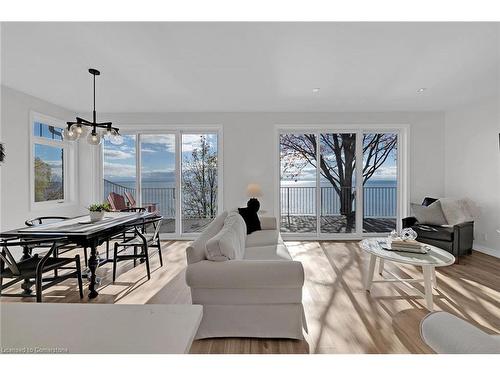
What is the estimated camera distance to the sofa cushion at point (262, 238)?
3352 mm

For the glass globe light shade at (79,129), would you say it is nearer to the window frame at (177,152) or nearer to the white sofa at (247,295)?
the white sofa at (247,295)

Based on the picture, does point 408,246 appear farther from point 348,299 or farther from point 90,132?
point 90,132

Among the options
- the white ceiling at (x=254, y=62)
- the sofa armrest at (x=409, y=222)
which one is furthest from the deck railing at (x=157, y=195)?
the sofa armrest at (x=409, y=222)

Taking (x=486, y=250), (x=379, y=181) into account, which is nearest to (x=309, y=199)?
(x=379, y=181)

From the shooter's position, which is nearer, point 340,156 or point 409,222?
point 409,222

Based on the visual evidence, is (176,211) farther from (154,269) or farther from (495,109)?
(495,109)

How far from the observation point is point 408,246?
2.87 meters

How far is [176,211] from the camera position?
5.61 metres

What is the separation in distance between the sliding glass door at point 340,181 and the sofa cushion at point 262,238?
74.8 inches

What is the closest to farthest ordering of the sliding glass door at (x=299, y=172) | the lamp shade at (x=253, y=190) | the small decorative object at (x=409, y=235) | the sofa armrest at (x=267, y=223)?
the small decorative object at (x=409, y=235)
the sofa armrest at (x=267, y=223)
the lamp shade at (x=253, y=190)
the sliding glass door at (x=299, y=172)

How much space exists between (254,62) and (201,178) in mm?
3070

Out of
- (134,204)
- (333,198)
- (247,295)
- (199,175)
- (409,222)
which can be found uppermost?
(199,175)

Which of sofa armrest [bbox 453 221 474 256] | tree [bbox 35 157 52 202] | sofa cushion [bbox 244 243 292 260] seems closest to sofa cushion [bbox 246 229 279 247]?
sofa cushion [bbox 244 243 292 260]

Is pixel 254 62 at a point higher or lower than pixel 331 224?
higher
